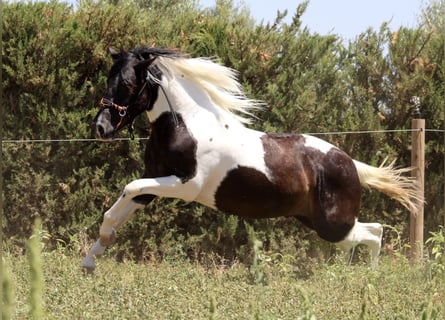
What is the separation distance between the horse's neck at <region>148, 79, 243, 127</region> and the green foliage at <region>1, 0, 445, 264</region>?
6.20 ft

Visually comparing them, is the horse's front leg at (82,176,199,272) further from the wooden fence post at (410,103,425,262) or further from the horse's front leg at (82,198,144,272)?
the wooden fence post at (410,103,425,262)

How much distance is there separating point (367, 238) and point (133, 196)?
2243mm

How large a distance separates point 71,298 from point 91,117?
3853 mm

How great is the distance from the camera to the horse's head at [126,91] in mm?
5879

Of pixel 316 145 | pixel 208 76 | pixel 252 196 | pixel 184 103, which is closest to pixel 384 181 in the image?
pixel 316 145

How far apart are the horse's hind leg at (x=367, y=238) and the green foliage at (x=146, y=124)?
33.9 inches

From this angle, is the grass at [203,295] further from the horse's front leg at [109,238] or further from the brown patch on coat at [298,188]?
the brown patch on coat at [298,188]

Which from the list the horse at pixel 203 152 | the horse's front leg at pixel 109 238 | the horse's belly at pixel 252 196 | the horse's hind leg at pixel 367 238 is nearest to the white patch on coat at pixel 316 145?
the horse at pixel 203 152

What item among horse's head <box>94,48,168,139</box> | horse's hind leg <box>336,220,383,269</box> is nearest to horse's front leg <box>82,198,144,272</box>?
horse's head <box>94,48,168,139</box>

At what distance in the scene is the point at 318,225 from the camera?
22.0ft

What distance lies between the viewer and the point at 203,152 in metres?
6.02

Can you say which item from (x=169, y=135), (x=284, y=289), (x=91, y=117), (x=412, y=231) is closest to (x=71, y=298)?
(x=284, y=289)

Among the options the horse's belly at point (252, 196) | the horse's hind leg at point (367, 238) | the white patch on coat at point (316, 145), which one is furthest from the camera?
the horse's hind leg at point (367, 238)

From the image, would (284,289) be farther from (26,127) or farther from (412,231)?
(26,127)
